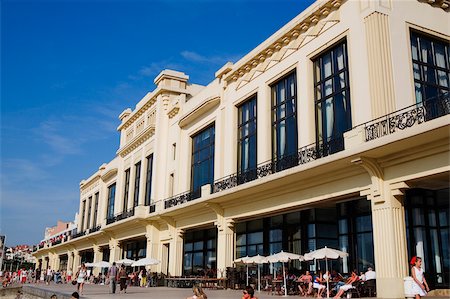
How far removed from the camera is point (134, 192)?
36469mm

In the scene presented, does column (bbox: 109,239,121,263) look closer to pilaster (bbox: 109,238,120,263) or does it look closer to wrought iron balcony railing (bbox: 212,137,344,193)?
pilaster (bbox: 109,238,120,263)

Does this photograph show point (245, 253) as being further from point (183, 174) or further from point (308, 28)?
point (308, 28)

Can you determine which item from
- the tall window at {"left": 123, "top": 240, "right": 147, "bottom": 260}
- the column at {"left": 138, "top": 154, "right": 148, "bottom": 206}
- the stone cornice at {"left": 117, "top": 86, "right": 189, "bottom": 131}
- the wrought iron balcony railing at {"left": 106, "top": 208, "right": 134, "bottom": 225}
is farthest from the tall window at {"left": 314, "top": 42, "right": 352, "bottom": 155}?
the tall window at {"left": 123, "top": 240, "right": 147, "bottom": 260}

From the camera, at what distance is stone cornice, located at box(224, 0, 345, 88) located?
59.7ft

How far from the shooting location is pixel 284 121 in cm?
2055

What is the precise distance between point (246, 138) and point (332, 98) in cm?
633

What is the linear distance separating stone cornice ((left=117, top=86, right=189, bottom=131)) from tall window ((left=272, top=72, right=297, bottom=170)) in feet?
40.9

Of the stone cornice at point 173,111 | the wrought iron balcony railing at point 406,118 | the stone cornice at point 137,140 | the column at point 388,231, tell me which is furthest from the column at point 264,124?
the stone cornice at point 137,140

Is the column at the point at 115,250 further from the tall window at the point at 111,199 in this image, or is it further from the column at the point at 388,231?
the column at the point at 388,231

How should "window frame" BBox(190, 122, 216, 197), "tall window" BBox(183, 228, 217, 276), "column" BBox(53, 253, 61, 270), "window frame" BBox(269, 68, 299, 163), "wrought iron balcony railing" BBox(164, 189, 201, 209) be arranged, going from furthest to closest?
"column" BBox(53, 253, 61, 270) → "tall window" BBox(183, 228, 217, 276) → "wrought iron balcony railing" BBox(164, 189, 201, 209) → "window frame" BBox(190, 122, 216, 197) → "window frame" BBox(269, 68, 299, 163)

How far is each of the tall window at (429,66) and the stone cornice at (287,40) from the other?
10.6ft

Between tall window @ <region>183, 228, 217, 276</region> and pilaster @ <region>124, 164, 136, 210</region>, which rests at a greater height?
pilaster @ <region>124, 164, 136, 210</region>

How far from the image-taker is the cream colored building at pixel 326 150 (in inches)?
551

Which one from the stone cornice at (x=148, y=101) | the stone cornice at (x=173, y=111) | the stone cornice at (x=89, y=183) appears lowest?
the stone cornice at (x=89, y=183)
